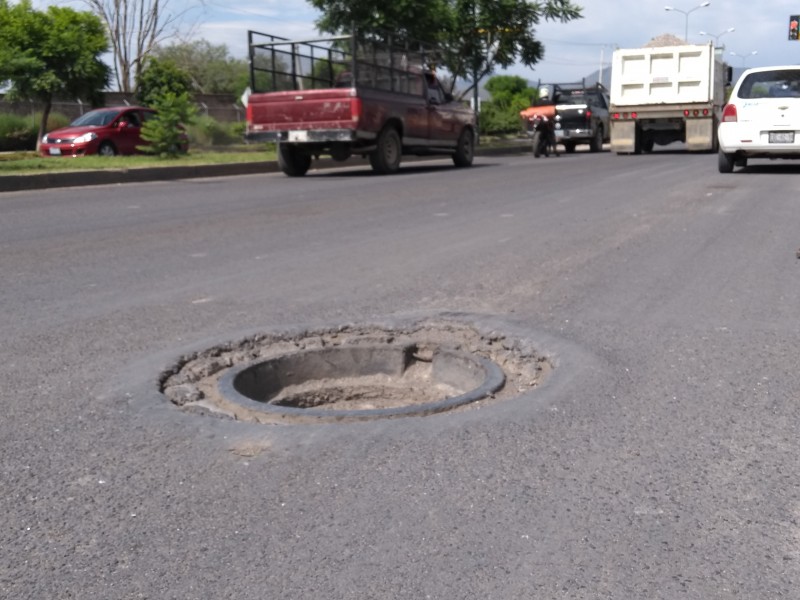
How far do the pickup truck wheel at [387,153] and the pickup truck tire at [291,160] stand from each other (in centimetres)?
136

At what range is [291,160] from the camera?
18594 mm

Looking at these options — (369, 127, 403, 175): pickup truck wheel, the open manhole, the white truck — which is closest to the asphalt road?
the open manhole

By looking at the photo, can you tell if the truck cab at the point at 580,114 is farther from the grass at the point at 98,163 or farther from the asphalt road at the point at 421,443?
the asphalt road at the point at 421,443

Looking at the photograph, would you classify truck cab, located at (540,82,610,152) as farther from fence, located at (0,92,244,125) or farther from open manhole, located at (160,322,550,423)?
open manhole, located at (160,322,550,423)

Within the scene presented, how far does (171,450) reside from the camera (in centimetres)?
342

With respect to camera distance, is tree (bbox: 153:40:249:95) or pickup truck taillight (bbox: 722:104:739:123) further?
tree (bbox: 153:40:249:95)

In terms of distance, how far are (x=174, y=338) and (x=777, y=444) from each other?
2941mm

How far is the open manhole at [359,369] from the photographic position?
4352 mm

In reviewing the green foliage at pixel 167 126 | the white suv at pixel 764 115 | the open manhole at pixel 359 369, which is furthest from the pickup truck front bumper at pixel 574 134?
the open manhole at pixel 359 369

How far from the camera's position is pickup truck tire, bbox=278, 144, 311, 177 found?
18438 millimetres

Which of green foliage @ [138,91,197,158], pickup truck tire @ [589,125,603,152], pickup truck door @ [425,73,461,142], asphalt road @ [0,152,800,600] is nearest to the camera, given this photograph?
asphalt road @ [0,152,800,600]

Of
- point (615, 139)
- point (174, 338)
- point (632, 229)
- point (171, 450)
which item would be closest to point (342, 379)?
point (174, 338)

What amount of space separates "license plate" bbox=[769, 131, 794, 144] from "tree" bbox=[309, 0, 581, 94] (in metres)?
15.4

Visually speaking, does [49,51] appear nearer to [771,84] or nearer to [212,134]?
[212,134]
